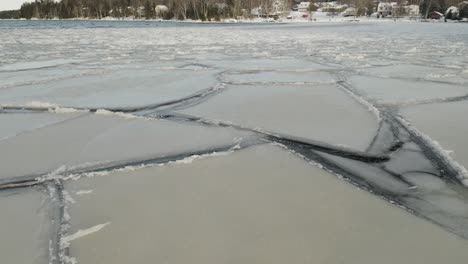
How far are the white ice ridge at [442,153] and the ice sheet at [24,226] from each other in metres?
1.27

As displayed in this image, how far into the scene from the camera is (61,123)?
1897mm

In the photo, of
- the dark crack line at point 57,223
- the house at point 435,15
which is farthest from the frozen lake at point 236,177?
the house at point 435,15

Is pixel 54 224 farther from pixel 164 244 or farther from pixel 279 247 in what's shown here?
pixel 279 247

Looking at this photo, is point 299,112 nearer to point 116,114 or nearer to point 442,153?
point 442,153

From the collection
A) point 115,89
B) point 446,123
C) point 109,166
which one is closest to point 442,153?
point 446,123

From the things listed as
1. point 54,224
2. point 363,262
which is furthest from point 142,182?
point 363,262

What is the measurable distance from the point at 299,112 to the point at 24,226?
150 cm

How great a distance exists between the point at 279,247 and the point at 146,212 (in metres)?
0.40

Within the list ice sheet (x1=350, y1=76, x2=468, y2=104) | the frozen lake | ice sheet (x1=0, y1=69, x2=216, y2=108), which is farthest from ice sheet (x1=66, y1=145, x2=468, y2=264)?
ice sheet (x1=350, y1=76, x2=468, y2=104)

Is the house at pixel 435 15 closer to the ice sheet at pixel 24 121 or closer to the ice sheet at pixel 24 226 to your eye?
the ice sheet at pixel 24 121

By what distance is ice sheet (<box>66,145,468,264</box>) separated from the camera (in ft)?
2.77

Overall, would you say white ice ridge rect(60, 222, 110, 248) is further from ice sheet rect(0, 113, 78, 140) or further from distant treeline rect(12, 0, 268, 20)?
distant treeline rect(12, 0, 268, 20)

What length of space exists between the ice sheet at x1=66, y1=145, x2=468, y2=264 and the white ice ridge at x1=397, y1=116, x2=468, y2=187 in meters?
0.36

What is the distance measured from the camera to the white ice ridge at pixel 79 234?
0.88 m
